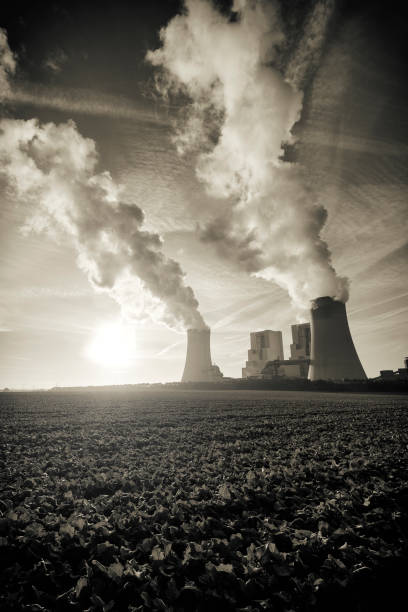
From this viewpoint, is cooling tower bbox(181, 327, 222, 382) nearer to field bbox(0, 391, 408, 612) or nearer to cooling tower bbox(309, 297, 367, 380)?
cooling tower bbox(309, 297, 367, 380)

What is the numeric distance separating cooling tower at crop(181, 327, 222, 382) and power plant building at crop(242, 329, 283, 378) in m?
24.0

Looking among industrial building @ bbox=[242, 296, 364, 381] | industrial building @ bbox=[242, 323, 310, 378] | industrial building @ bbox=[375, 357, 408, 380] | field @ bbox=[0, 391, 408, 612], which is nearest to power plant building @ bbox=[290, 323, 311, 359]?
industrial building @ bbox=[242, 323, 310, 378]

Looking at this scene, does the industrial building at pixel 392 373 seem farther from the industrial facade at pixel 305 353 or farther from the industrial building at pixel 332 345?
the industrial building at pixel 332 345

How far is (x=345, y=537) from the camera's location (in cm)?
378

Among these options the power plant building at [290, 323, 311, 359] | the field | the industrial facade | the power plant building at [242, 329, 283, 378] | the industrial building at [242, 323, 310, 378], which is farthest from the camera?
the power plant building at [242, 329, 283, 378]

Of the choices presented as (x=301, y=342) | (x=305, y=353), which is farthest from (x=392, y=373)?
(x=301, y=342)

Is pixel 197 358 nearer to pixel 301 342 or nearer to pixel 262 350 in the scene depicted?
pixel 262 350

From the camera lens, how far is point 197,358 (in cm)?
6022

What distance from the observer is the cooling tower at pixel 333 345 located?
40812 millimetres

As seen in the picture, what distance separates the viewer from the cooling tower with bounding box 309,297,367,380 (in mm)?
40812

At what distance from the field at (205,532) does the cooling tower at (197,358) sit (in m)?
51.6

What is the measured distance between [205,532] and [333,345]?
134 feet

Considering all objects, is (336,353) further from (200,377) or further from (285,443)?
(285,443)

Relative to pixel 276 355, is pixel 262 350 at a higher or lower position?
higher
